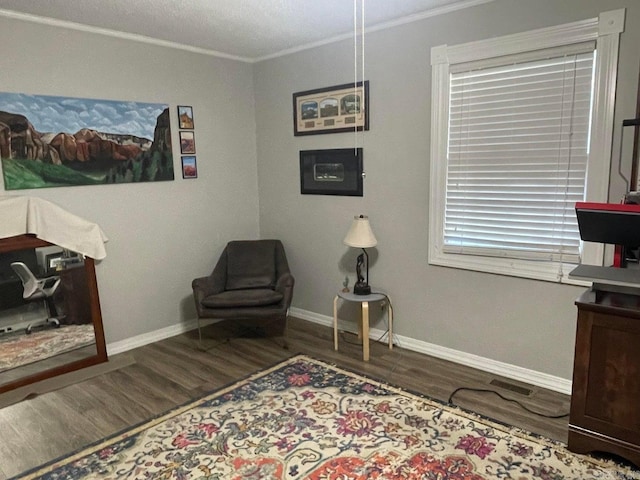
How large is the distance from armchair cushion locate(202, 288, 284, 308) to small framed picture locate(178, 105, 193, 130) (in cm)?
158

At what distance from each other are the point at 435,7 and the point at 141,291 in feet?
10.8

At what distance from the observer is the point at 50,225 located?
327 centimetres

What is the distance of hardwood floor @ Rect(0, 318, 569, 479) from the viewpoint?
2.63 metres

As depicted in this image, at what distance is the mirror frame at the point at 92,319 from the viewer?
316 cm

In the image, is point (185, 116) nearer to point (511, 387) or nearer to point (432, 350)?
point (432, 350)

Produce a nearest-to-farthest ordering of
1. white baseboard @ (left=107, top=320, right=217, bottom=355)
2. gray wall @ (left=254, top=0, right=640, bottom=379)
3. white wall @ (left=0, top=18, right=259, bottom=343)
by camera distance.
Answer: gray wall @ (left=254, top=0, right=640, bottom=379)
white wall @ (left=0, top=18, right=259, bottom=343)
white baseboard @ (left=107, top=320, right=217, bottom=355)

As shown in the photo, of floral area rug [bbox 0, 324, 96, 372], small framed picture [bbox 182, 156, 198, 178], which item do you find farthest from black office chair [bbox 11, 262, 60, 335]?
small framed picture [bbox 182, 156, 198, 178]

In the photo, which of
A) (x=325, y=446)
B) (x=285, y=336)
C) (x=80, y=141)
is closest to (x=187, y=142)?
(x=80, y=141)

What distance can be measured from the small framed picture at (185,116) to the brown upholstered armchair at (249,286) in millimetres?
1180

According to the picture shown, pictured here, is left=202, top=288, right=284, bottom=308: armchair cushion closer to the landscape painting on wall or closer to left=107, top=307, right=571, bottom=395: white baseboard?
left=107, top=307, right=571, bottom=395: white baseboard

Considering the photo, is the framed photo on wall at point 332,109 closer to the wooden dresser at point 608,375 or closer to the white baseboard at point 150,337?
the white baseboard at point 150,337

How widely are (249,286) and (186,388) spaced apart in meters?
1.26

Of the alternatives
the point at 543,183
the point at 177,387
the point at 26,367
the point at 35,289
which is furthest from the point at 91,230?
the point at 543,183

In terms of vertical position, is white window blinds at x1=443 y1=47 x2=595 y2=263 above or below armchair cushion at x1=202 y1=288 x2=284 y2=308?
above
